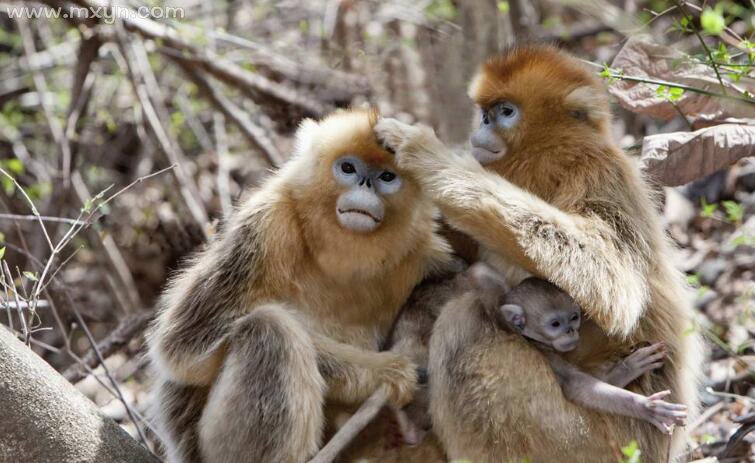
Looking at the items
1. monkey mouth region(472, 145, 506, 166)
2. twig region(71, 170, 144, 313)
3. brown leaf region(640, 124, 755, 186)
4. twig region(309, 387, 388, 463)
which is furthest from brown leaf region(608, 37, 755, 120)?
twig region(71, 170, 144, 313)

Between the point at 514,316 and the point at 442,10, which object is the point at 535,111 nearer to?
the point at 514,316

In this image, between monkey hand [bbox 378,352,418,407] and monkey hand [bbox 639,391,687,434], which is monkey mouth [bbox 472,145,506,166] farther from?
monkey hand [bbox 639,391,687,434]

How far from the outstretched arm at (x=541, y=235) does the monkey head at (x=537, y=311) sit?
9 centimetres

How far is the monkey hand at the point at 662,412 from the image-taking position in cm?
362

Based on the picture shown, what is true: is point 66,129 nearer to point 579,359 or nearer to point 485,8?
point 485,8

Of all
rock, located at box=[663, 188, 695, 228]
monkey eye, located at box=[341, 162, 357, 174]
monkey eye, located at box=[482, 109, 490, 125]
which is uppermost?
monkey eye, located at box=[482, 109, 490, 125]

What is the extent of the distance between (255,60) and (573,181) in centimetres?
409

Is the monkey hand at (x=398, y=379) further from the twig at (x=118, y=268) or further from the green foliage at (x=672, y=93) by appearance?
the twig at (x=118, y=268)

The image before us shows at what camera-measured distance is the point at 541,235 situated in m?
3.75

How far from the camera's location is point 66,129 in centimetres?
659

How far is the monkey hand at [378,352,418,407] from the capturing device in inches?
154

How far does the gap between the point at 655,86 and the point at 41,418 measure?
10.6ft

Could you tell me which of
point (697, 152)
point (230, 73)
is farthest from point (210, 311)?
point (230, 73)

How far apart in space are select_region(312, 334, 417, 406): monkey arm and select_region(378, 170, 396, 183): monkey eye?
0.70 m
